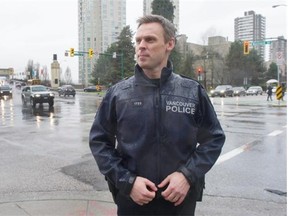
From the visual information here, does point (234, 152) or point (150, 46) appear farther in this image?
point (234, 152)

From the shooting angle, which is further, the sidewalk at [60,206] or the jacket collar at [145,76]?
the sidewalk at [60,206]

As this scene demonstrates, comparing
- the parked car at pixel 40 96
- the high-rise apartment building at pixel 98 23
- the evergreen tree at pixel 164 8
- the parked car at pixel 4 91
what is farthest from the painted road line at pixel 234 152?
the high-rise apartment building at pixel 98 23

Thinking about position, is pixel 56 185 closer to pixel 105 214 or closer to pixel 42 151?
pixel 105 214

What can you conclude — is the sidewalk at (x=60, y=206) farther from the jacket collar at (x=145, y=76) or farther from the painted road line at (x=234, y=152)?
the painted road line at (x=234, y=152)

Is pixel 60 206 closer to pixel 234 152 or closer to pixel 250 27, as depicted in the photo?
pixel 234 152

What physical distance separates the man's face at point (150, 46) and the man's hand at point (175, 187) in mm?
744

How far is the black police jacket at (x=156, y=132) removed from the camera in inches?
90.9

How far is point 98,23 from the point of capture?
11806 cm

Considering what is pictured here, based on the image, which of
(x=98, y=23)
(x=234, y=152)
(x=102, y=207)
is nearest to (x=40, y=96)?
(x=234, y=152)

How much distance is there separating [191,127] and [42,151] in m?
7.42

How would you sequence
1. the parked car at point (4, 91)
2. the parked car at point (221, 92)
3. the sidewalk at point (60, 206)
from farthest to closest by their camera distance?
the parked car at point (221, 92) → the parked car at point (4, 91) → the sidewalk at point (60, 206)

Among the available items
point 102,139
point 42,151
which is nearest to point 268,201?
point 102,139

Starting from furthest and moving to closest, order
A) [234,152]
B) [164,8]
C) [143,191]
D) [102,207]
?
[164,8], [234,152], [102,207], [143,191]

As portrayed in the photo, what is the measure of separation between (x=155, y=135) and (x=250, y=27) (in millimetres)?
134081
